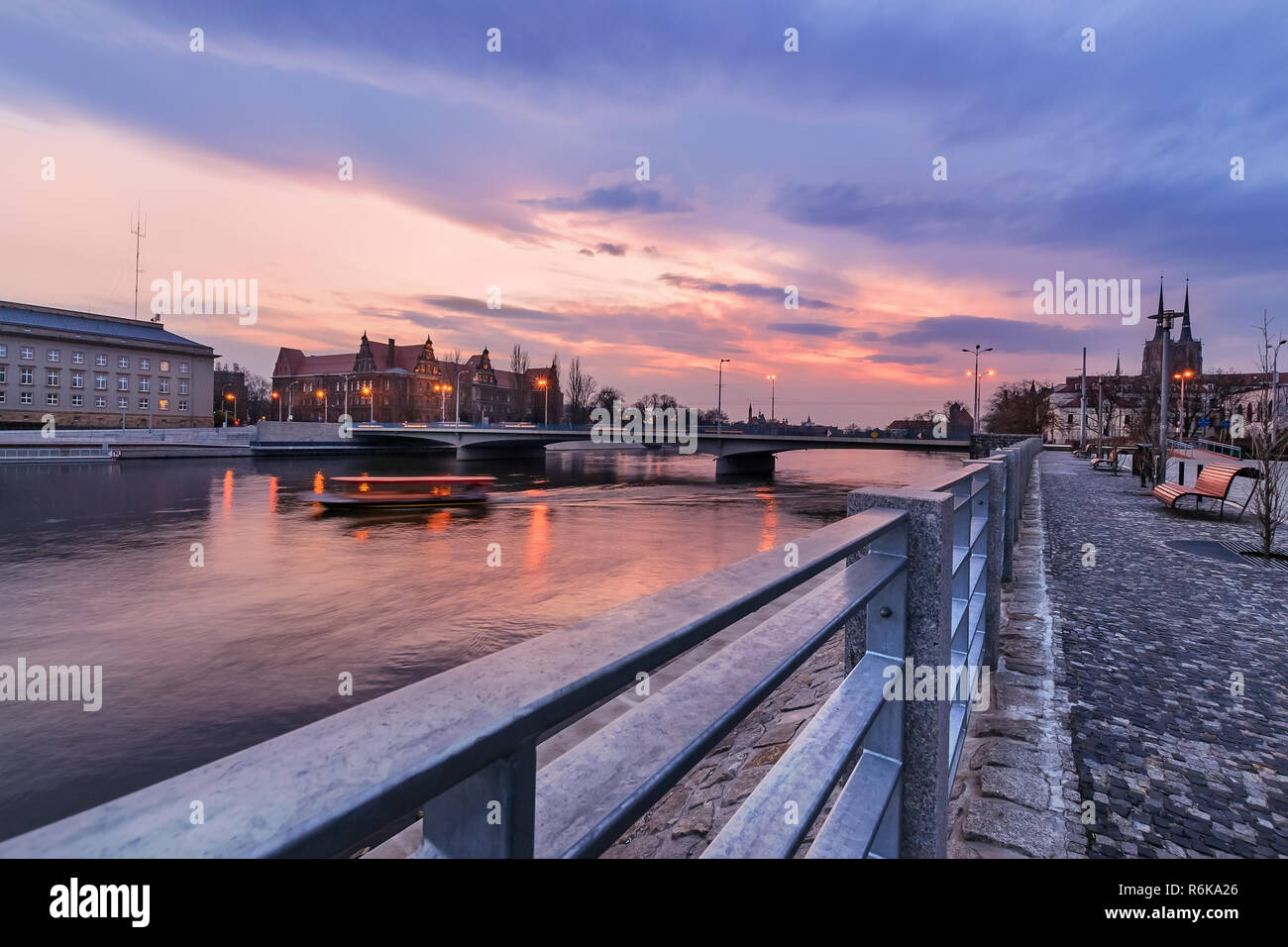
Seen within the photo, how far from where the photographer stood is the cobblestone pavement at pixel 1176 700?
10.4 feet

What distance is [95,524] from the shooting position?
24.7 meters

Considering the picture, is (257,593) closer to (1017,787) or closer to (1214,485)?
(1017,787)

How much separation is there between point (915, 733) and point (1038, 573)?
686 centimetres

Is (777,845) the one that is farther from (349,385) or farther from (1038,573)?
(349,385)

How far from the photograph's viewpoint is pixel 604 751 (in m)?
1.02

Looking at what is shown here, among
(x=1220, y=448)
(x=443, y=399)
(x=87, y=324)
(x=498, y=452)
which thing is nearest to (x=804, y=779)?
(x=1220, y=448)

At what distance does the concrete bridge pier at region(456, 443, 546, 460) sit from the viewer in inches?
2717

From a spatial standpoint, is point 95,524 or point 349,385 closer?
point 95,524

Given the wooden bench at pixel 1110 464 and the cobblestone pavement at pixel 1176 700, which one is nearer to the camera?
the cobblestone pavement at pixel 1176 700

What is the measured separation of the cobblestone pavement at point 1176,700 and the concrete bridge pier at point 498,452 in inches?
2511

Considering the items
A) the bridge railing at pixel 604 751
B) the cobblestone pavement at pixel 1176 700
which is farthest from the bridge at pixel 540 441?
the bridge railing at pixel 604 751

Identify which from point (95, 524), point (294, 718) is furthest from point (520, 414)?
point (294, 718)

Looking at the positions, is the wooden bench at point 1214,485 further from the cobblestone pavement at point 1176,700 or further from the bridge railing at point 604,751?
the bridge railing at point 604,751
